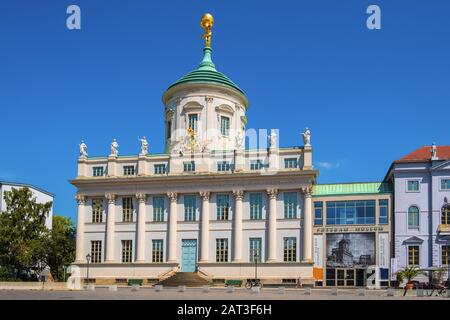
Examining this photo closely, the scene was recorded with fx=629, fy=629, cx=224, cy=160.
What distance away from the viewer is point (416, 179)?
62.6 metres

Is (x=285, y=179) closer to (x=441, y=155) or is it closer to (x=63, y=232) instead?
(x=441, y=155)

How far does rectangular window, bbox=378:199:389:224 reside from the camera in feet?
206

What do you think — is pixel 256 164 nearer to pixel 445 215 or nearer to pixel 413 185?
pixel 413 185

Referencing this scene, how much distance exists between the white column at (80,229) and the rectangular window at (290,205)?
74.2 feet

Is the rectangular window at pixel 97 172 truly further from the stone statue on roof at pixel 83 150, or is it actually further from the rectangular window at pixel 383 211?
the rectangular window at pixel 383 211

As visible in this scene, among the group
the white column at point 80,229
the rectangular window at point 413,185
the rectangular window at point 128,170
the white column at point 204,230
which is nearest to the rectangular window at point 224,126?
the white column at point 204,230

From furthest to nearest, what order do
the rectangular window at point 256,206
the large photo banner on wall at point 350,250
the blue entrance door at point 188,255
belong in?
the blue entrance door at point 188,255 < the rectangular window at point 256,206 < the large photo banner on wall at point 350,250

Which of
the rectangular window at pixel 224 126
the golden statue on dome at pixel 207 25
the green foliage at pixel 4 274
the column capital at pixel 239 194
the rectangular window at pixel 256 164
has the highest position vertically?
the golden statue on dome at pixel 207 25

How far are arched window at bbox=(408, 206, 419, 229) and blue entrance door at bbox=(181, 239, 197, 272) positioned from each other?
72.4 ft

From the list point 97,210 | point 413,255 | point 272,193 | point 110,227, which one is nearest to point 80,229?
point 97,210

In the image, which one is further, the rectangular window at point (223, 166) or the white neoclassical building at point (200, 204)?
the rectangular window at point (223, 166)

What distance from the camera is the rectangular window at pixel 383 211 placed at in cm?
6278

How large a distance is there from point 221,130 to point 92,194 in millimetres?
16232
